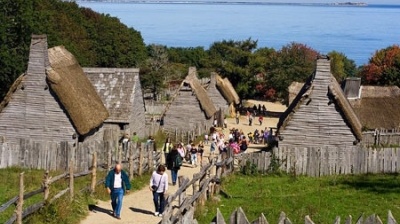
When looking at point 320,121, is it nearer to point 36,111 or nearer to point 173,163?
point 173,163

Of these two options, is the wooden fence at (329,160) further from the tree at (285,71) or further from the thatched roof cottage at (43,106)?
the tree at (285,71)

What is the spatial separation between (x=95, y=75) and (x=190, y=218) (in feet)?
87.0

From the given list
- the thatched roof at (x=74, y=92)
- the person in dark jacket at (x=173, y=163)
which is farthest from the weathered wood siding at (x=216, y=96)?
the person in dark jacket at (x=173, y=163)

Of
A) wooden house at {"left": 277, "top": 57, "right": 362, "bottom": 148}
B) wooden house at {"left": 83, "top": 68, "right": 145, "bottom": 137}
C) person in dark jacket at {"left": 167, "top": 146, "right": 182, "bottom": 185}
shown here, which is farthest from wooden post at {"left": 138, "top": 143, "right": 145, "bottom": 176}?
wooden house at {"left": 83, "top": 68, "right": 145, "bottom": 137}

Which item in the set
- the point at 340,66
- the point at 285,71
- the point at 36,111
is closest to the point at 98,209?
the point at 36,111

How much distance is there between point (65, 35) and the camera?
6725 centimetres

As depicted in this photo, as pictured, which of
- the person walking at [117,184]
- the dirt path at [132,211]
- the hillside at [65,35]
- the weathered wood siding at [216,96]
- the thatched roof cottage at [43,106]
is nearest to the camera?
the person walking at [117,184]

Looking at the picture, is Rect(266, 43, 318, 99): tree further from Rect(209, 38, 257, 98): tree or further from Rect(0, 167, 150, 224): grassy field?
Rect(0, 167, 150, 224): grassy field

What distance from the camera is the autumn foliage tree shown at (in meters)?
71.1

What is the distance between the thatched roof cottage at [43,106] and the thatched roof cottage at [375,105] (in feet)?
71.0

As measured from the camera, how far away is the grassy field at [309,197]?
64.1ft

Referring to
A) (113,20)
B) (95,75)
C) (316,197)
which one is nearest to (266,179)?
(316,197)

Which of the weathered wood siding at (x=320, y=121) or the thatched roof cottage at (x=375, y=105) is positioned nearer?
the weathered wood siding at (x=320, y=121)

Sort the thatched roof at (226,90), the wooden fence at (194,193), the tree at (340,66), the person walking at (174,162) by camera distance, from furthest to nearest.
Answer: the tree at (340,66) < the thatched roof at (226,90) < the person walking at (174,162) < the wooden fence at (194,193)
